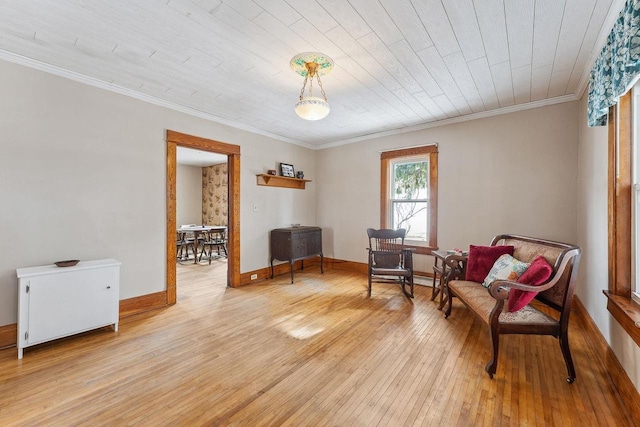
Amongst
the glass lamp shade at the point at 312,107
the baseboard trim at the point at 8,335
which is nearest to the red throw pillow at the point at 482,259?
the glass lamp shade at the point at 312,107

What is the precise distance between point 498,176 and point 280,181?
3379mm

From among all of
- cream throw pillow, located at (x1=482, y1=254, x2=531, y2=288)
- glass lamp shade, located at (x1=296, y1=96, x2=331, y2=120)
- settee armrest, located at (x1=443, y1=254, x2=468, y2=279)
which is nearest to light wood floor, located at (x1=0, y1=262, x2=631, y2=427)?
settee armrest, located at (x1=443, y1=254, x2=468, y2=279)

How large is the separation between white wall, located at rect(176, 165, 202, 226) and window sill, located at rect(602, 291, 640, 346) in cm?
872

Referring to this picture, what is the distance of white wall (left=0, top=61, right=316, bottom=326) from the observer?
2.41 m

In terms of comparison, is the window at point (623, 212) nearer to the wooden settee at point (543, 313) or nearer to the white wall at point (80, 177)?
the wooden settee at point (543, 313)

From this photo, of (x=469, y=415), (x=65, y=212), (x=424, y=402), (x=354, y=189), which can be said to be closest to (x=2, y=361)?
(x=65, y=212)

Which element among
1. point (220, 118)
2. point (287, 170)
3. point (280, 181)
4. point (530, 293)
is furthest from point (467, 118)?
point (220, 118)

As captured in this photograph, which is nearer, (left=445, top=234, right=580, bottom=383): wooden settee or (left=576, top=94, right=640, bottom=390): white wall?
(left=576, top=94, right=640, bottom=390): white wall

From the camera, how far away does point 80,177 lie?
9.08 feet

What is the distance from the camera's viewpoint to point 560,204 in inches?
131

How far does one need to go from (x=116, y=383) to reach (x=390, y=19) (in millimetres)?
3170

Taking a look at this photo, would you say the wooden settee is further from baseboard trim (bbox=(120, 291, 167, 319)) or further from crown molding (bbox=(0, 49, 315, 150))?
crown molding (bbox=(0, 49, 315, 150))

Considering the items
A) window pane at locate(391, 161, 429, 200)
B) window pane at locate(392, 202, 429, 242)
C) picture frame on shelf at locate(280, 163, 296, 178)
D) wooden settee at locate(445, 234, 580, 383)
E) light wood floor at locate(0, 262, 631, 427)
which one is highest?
picture frame on shelf at locate(280, 163, 296, 178)

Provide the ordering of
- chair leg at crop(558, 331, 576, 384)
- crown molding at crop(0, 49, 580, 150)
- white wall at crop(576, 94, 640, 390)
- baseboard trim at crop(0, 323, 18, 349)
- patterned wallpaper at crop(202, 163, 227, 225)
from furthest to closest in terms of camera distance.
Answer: patterned wallpaper at crop(202, 163, 227, 225), crown molding at crop(0, 49, 580, 150), baseboard trim at crop(0, 323, 18, 349), chair leg at crop(558, 331, 576, 384), white wall at crop(576, 94, 640, 390)
